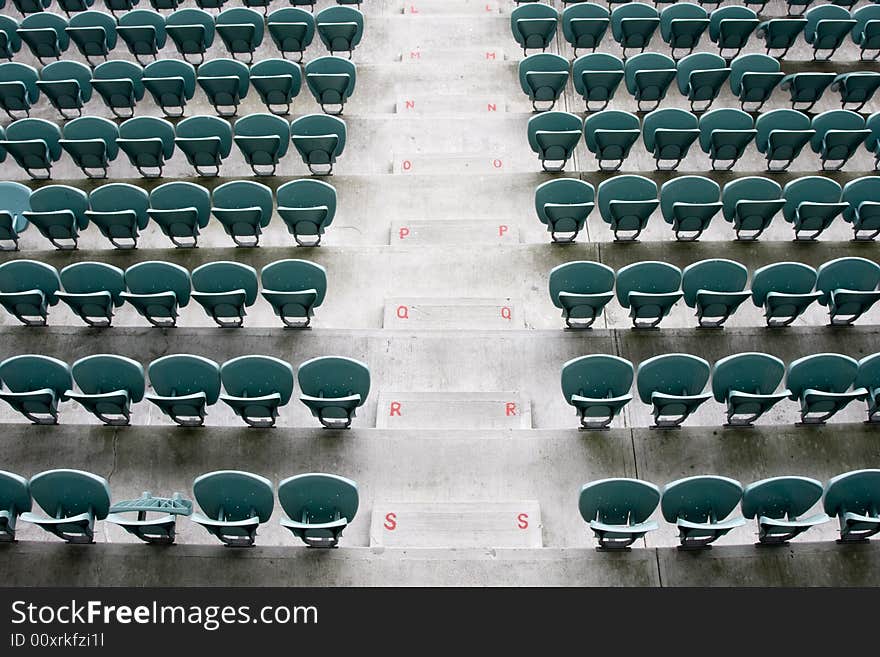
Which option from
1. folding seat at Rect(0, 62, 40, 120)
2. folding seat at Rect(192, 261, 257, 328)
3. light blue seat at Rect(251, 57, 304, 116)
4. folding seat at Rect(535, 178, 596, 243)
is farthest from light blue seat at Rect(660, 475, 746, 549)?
folding seat at Rect(0, 62, 40, 120)

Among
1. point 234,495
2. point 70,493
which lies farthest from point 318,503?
point 70,493

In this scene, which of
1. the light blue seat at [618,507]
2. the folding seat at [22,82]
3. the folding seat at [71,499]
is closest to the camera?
the light blue seat at [618,507]

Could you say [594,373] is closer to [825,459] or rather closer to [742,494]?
[742,494]

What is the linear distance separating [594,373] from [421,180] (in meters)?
3.05

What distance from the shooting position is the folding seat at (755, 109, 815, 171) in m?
7.77

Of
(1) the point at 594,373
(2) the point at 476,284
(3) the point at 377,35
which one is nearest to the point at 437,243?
(2) the point at 476,284

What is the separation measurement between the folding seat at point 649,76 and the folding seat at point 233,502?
222 inches

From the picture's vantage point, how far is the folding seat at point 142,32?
9008 millimetres

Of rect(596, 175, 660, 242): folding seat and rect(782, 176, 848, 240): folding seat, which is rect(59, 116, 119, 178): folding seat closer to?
rect(596, 175, 660, 242): folding seat

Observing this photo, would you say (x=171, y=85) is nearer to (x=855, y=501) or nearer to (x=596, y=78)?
(x=596, y=78)

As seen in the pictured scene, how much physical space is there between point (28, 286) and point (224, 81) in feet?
9.65

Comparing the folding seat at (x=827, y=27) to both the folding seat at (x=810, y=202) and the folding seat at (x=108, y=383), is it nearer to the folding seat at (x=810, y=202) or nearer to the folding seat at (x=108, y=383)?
the folding seat at (x=810, y=202)

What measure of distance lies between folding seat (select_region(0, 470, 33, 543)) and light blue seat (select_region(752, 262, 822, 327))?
225 inches

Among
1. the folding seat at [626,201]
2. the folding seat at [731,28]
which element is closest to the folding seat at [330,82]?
the folding seat at [731,28]
